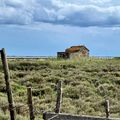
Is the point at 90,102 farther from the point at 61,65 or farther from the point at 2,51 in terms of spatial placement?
the point at 61,65

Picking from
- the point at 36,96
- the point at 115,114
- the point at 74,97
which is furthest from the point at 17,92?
the point at 115,114

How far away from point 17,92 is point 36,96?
1.45 m

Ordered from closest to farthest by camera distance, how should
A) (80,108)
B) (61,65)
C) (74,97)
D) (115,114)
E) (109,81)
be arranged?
(115,114), (80,108), (74,97), (109,81), (61,65)

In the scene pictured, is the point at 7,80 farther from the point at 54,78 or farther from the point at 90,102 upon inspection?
the point at 54,78

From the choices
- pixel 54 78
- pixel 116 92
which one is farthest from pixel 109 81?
pixel 116 92

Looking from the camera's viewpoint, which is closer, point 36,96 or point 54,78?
point 36,96

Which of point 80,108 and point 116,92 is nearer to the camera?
point 80,108

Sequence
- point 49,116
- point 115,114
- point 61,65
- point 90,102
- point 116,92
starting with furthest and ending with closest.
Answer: point 61,65 < point 116,92 < point 90,102 < point 115,114 < point 49,116

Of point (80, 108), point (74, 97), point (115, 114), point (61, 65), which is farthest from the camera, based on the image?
point (61, 65)

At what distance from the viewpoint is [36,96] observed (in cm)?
2616

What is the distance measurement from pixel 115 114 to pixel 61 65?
1540 inches

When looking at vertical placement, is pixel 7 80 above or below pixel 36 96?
above

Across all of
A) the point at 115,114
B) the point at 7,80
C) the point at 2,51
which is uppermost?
the point at 2,51

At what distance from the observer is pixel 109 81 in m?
35.8
